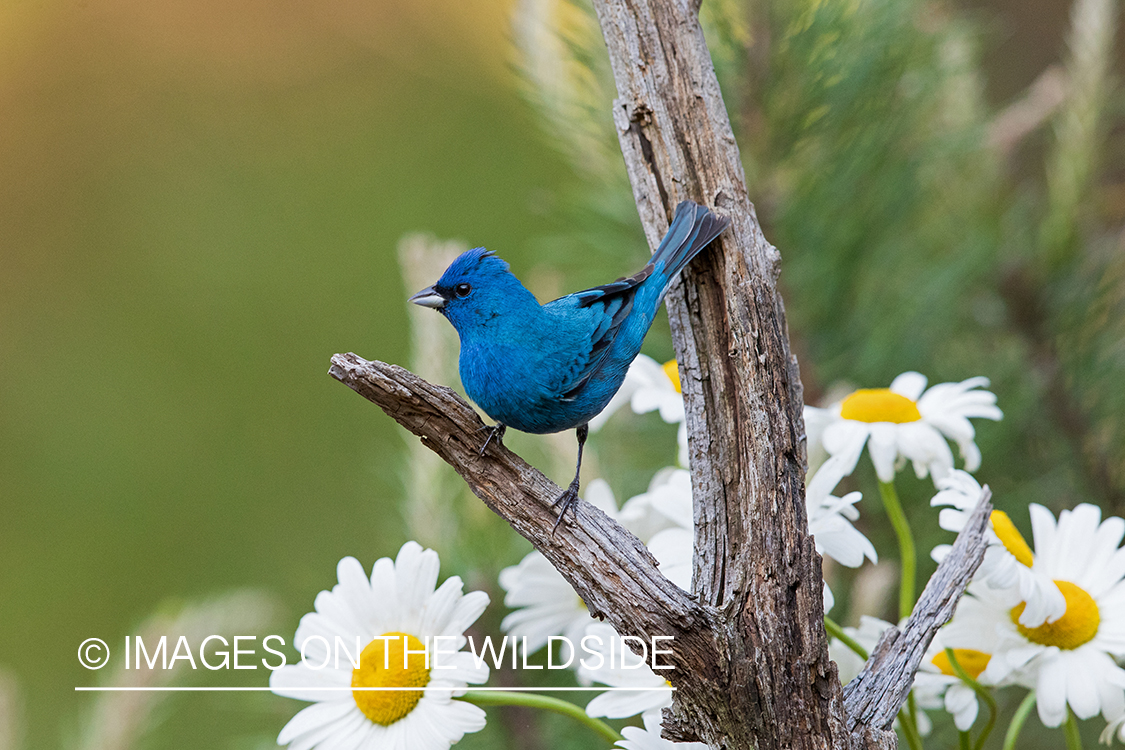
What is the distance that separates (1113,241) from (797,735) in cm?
78

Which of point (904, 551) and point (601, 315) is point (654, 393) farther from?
point (904, 551)

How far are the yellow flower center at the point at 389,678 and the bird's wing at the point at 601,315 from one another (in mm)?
190

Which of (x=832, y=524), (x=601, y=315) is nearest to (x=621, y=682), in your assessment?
(x=832, y=524)

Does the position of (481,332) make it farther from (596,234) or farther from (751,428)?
(596,234)

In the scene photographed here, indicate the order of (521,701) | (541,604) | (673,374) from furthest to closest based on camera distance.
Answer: (673,374), (541,604), (521,701)

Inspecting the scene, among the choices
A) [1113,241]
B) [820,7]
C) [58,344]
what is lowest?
[1113,241]

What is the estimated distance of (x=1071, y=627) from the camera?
0.52m

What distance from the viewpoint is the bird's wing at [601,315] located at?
23.5 inches

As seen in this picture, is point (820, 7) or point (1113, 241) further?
point (1113, 241)

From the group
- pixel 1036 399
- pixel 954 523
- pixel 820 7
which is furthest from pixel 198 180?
pixel 954 523

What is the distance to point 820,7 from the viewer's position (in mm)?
867

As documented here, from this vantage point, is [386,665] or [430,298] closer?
[386,665]

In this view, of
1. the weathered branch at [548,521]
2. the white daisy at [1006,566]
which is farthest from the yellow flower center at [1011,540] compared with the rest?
the weathered branch at [548,521]

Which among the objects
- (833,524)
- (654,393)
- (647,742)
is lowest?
(647,742)
